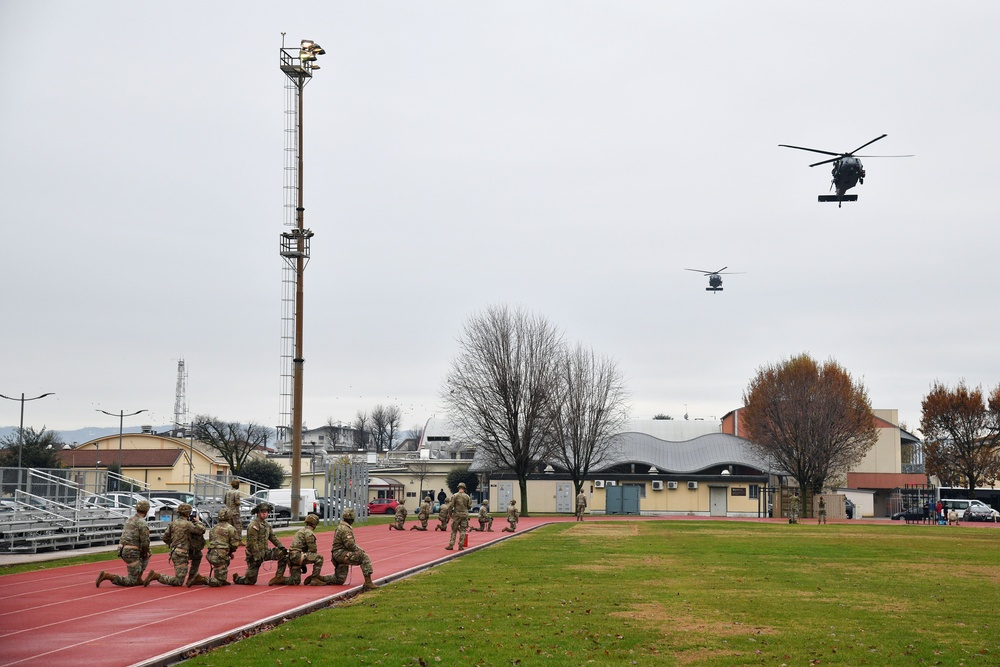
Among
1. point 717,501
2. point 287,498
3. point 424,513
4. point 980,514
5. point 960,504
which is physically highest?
point 287,498

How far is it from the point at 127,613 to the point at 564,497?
67.0m

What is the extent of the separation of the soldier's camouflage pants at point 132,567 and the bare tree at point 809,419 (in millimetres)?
60165

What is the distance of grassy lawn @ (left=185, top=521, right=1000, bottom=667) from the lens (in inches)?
483

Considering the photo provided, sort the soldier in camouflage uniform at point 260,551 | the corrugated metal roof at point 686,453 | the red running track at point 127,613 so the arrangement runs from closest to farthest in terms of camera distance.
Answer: the red running track at point 127,613 → the soldier in camouflage uniform at point 260,551 → the corrugated metal roof at point 686,453

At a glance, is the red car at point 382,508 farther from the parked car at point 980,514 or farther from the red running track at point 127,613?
the red running track at point 127,613

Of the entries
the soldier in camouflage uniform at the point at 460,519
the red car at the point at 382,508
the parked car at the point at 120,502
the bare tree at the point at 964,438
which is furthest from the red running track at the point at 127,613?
the bare tree at the point at 964,438

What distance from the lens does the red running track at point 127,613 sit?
41.2 feet

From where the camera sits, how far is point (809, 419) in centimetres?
7400

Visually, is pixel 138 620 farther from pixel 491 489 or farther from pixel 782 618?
pixel 491 489

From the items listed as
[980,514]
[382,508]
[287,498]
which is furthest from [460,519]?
[382,508]

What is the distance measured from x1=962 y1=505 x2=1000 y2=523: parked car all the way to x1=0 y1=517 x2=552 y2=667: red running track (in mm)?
59820

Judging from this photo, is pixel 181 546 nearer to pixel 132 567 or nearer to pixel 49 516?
pixel 132 567

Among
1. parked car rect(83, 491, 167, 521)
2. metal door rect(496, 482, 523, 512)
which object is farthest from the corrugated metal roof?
parked car rect(83, 491, 167, 521)

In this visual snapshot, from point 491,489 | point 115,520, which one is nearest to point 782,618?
point 115,520
